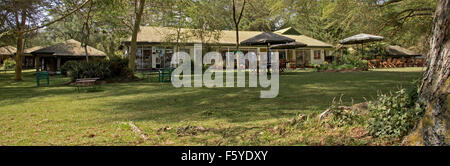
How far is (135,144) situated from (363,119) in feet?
9.89

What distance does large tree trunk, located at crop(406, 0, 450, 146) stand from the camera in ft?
9.33

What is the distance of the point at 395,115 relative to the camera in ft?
11.0

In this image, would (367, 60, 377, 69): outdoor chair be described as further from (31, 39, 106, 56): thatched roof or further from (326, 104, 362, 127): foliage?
(31, 39, 106, 56): thatched roof

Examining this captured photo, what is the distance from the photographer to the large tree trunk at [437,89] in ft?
9.33

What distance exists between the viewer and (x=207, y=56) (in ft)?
79.9

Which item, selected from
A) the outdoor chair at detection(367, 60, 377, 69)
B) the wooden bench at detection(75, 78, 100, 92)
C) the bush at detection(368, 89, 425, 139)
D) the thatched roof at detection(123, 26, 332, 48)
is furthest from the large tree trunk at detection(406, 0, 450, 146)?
the outdoor chair at detection(367, 60, 377, 69)

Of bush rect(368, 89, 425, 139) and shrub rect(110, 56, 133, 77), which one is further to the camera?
shrub rect(110, 56, 133, 77)

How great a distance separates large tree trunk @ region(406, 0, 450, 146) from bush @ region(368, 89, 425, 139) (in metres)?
0.16

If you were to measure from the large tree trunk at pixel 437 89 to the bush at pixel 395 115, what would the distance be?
160mm

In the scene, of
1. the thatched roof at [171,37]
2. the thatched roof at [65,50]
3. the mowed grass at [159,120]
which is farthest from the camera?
the thatched roof at [65,50]

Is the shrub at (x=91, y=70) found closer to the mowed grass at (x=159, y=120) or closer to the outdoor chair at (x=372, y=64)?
the mowed grass at (x=159, y=120)

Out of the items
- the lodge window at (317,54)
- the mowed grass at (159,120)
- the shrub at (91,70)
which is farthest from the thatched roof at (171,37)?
the mowed grass at (159,120)

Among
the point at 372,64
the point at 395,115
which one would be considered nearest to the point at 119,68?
the point at 395,115
